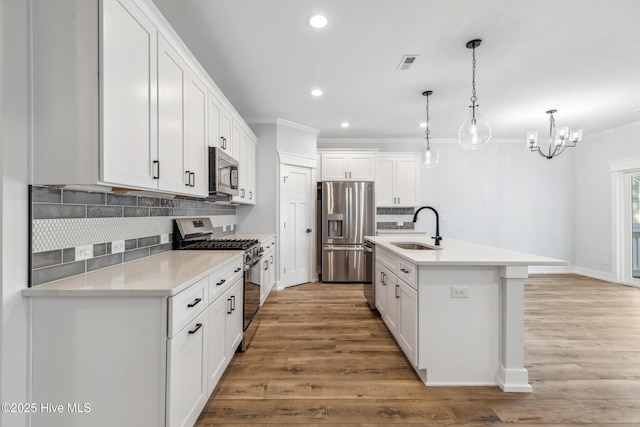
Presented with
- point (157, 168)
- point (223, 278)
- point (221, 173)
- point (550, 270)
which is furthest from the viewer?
point (550, 270)

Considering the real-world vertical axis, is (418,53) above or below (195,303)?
above

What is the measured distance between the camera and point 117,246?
1.88 metres

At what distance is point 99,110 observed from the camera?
1.30 meters

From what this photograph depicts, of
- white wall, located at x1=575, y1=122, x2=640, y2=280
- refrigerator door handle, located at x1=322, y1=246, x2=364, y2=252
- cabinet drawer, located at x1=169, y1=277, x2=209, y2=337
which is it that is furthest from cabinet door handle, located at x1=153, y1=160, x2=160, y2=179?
white wall, located at x1=575, y1=122, x2=640, y2=280

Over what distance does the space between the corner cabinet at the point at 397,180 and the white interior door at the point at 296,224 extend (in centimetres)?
142

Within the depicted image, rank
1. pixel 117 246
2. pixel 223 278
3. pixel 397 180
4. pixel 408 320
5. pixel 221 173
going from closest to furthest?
pixel 117 246, pixel 223 278, pixel 408 320, pixel 221 173, pixel 397 180

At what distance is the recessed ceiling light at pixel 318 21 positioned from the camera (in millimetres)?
2195

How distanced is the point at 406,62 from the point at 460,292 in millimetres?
2246

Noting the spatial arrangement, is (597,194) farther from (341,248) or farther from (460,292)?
Answer: (460,292)

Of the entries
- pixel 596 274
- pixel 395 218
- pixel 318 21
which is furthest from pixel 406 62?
pixel 596 274

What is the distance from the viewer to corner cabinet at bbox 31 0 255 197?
50.7 inches

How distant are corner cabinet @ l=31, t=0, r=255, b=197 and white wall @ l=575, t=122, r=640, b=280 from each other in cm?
707

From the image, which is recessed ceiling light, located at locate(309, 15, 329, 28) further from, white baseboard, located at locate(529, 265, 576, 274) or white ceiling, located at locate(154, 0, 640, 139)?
white baseboard, located at locate(529, 265, 576, 274)

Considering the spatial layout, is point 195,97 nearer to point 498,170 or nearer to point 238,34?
point 238,34
